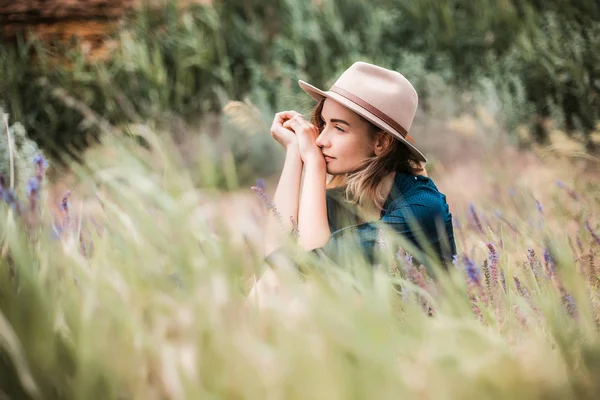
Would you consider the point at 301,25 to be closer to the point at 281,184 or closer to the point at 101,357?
the point at 281,184

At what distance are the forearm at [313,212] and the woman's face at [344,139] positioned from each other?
85 mm

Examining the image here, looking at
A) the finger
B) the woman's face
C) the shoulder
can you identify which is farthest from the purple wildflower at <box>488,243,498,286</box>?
the finger

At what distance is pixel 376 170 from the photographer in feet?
7.22

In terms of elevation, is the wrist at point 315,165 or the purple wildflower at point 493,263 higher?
the wrist at point 315,165

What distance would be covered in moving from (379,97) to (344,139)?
192mm

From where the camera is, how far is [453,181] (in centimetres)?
404

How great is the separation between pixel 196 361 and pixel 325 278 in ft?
1.39

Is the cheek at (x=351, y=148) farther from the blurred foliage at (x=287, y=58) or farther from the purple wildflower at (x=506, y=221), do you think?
the blurred foliage at (x=287, y=58)

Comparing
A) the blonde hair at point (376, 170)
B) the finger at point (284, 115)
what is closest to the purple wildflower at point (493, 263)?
the blonde hair at point (376, 170)

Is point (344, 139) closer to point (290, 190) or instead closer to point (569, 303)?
point (290, 190)

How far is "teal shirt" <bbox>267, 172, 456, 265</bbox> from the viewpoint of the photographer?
1890 millimetres

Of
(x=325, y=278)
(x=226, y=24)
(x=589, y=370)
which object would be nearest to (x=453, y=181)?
(x=226, y=24)

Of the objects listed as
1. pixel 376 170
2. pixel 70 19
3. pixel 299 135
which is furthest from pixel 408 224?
pixel 70 19

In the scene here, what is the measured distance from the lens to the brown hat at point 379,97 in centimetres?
211
